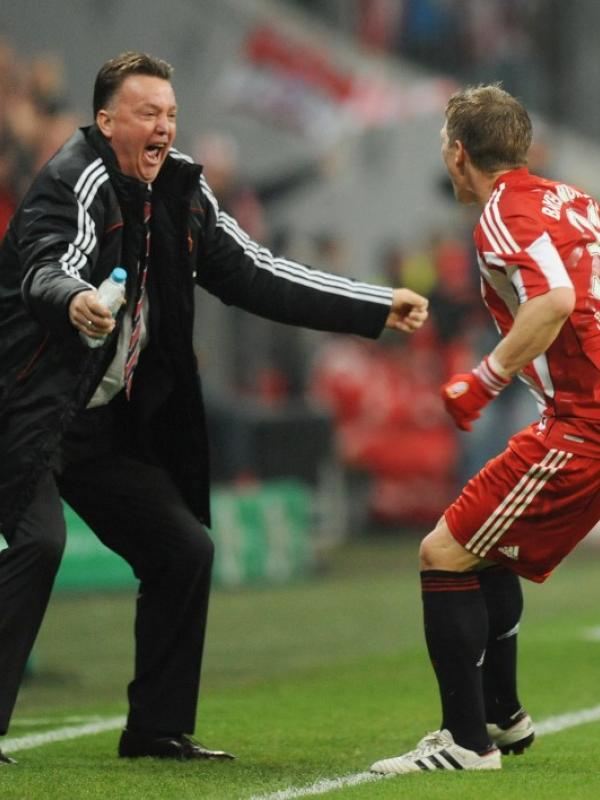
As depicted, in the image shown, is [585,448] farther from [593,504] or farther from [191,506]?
[191,506]

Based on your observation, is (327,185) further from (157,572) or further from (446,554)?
(446,554)

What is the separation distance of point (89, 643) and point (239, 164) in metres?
8.70

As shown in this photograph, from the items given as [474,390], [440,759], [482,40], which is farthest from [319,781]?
[482,40]

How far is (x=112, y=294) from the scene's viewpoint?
5426mm

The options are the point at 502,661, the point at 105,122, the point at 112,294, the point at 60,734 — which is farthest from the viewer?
the point at 60,734

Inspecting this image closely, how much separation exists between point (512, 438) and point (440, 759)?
103cm

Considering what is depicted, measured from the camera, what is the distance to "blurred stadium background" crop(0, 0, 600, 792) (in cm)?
1405

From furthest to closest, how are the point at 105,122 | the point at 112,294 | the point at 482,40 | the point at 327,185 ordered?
1. the point at 482,40
2. the point at 327,185
3. the point at 105,122
4. the point at 112,294

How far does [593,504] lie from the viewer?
5512 mm

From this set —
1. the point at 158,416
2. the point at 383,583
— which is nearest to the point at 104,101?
the point at 158,416

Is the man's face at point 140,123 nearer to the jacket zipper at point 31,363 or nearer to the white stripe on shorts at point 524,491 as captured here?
the jacket zipper at point 31,363

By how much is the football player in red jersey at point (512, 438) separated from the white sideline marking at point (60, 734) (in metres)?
1.55

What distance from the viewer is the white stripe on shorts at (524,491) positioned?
5.43 meters

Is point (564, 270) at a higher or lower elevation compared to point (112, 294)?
higher
